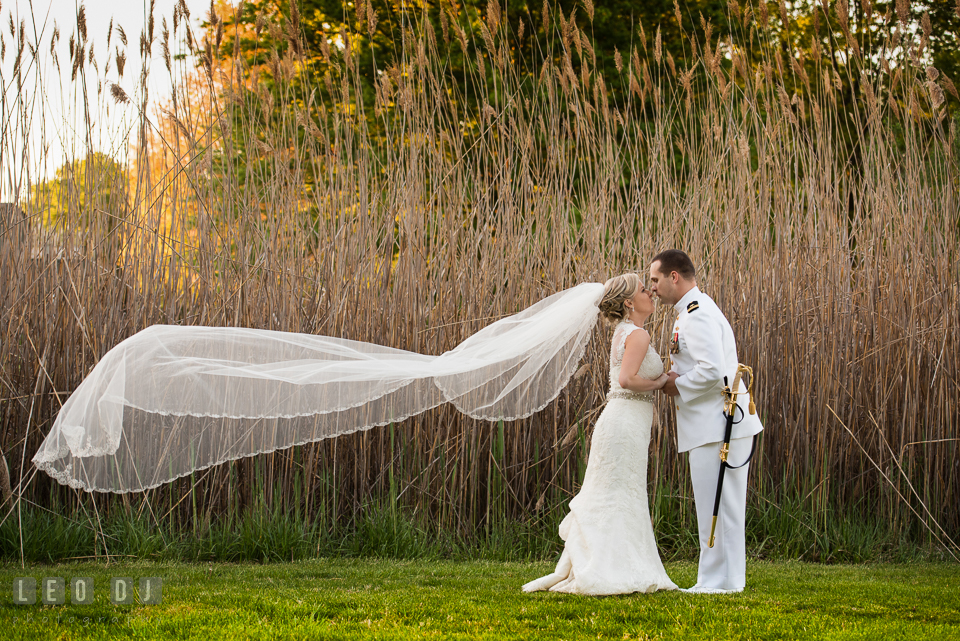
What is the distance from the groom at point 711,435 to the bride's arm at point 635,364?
0.12 meters

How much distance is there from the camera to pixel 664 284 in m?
3.50

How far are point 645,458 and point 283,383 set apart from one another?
149 cm

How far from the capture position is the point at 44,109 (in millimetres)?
4438

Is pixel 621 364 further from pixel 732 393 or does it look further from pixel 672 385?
pixel 732 393

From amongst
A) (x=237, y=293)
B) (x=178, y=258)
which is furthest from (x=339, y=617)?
(x=178, y=258)

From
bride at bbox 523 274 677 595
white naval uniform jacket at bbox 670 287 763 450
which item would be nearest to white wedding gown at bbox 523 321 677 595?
bride at bbox 523 274 677 595

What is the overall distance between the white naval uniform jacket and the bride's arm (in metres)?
0.13

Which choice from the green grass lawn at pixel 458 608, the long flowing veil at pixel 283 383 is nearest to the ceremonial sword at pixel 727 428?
the green grass lawn at pixel 458 608

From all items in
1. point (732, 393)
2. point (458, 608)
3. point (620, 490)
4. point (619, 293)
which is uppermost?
point (619, 293)

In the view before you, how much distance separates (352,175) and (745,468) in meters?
2.65
